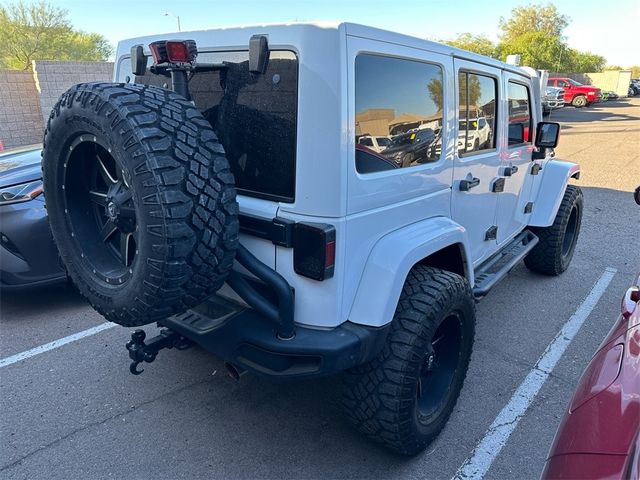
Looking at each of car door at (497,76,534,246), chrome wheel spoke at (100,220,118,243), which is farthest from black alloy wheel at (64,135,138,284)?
car door at (497,76,534,246)

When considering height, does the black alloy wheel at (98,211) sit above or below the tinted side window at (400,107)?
below

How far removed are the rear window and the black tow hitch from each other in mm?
958

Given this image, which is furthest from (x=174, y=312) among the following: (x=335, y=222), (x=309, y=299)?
(x=335, y=222)

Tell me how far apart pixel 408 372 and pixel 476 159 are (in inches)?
60.9

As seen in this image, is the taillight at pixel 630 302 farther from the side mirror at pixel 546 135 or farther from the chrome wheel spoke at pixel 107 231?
the side mirror at pixel 546 135

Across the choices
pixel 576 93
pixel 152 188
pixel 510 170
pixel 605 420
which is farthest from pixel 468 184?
pixel 576 93

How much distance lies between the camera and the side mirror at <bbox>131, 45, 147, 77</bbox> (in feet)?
8.52

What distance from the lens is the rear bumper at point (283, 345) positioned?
1.99m

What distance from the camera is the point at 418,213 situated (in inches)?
96.7

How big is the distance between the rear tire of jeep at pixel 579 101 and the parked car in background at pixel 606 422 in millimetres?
33115

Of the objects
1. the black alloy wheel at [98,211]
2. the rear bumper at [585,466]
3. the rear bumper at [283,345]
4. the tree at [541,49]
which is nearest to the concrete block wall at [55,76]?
the black alloy wheel at [98,211]

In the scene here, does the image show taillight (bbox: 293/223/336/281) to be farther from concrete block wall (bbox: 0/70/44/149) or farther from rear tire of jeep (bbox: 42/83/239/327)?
concrete block wall (bbox: 0/70/44/149)

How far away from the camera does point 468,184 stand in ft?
9.49

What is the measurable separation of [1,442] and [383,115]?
268 centimetres
